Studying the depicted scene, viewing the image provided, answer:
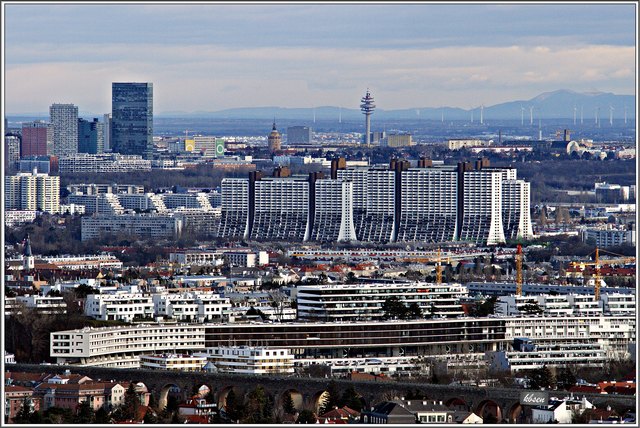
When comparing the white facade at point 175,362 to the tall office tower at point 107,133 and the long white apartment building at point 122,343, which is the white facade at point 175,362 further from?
the tall office tower at point 107,133

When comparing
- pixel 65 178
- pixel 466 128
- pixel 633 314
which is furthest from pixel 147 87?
pixel 633 314

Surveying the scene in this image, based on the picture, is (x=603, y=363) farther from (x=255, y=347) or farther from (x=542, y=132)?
(x=542, y=132)

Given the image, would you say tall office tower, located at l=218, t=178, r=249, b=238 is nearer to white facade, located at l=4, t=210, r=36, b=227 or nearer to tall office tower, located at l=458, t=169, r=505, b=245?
white facade, located at l=4, t=210, r=36, b=227

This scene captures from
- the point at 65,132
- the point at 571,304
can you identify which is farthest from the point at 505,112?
the point at 571,304

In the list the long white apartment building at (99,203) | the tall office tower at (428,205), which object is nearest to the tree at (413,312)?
the tall office tower at (428,205)

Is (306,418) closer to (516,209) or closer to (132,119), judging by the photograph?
(516,209)
